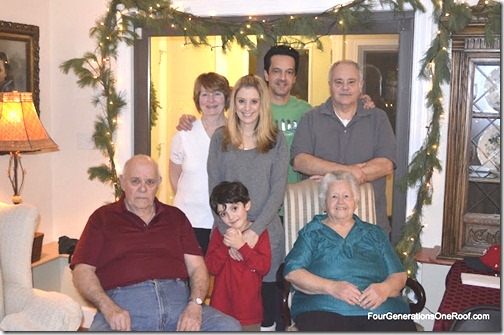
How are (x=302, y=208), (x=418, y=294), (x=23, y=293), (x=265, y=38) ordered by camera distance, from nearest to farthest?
(x=23, y=293) → (x=418, y=294) → (x=302, y=208) → (x=265, y=38)

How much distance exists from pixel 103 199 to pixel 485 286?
112 inches

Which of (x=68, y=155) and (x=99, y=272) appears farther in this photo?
(x=68, y=155)

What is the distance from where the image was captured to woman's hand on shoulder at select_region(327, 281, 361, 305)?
2.59 metres

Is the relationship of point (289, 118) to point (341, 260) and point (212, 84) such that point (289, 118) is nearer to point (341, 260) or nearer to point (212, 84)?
point (212, 84)

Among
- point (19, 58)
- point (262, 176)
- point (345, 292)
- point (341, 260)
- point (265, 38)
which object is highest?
point (265, 38)

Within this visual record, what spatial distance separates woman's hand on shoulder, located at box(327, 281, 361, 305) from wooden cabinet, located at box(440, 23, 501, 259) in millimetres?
1037

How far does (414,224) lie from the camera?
3.48 m

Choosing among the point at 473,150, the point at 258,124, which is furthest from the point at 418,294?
the point at 258,124

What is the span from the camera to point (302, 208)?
10.3 ft

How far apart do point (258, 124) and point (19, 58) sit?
6.47 ft

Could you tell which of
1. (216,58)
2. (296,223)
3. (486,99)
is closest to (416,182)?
(486,99)

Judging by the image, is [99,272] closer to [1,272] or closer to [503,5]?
[1,272]

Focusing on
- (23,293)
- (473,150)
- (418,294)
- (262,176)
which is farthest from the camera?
(473,150)

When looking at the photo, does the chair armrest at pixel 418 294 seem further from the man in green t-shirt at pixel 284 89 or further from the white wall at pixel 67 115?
the white wall at pixel 67 115
